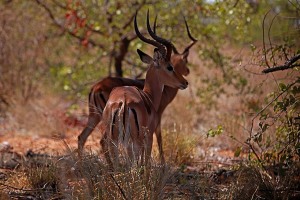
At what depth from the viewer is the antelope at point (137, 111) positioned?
5551 mm

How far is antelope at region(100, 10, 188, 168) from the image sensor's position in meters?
5.55

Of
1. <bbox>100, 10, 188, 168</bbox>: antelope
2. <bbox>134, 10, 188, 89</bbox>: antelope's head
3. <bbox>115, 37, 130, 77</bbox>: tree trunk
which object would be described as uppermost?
<bbox>115, 37, 130, 77</bbox>: tree trunk

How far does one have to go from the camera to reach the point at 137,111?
6359 mm

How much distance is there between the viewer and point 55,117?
38.0ft

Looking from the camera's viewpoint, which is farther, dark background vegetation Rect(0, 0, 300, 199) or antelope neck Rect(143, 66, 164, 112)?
dark background vegetation Rect(0, 0, 300, 199)

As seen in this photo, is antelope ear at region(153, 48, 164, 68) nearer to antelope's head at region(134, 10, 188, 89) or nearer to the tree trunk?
antelope's head at region(134, 10, 188, 89)

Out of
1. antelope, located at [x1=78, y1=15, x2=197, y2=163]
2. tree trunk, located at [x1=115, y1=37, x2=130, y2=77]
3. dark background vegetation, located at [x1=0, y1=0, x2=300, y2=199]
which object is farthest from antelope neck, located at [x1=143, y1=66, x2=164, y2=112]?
tree trunk, located at [x1=115, y1=37, x2=130, y2=77]

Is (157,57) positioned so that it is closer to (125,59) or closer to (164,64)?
(164,64)

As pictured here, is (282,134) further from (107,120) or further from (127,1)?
(127,1)

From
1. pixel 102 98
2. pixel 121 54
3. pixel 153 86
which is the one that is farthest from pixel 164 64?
pixel 121 54

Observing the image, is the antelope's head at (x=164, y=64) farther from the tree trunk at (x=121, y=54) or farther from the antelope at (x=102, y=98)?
the tree trunk at (x=121, y=54)

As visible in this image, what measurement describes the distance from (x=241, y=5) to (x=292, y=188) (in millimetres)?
3336

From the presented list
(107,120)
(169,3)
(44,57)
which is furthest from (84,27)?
(107,120)

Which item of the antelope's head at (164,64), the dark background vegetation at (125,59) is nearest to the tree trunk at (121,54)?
the dark background vegetation at (125,59)
